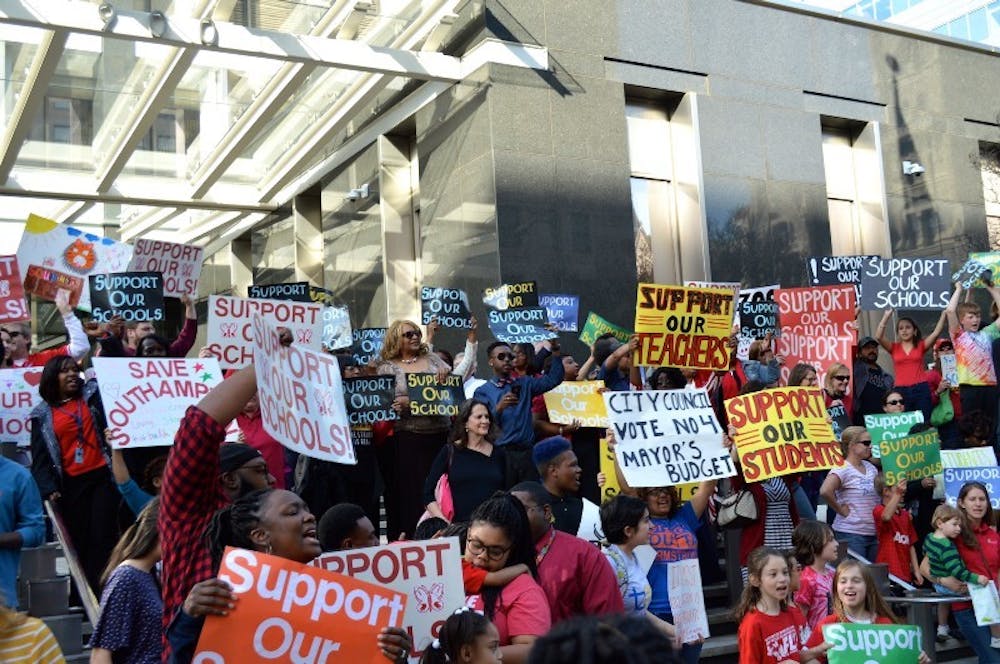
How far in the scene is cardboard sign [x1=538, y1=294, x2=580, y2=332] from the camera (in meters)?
13.5

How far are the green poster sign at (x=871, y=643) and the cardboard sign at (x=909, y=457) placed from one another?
13.6ft

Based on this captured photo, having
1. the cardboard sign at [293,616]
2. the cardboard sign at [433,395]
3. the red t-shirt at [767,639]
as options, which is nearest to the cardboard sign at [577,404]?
the cardboard sign at [433,395]

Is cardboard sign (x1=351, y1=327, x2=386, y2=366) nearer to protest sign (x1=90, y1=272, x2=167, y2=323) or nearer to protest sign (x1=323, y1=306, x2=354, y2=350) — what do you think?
protest sign (x1=323, y1=306, x2=354, y2=350)

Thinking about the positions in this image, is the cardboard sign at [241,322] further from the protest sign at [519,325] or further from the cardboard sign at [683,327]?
the cardboard sign at [683,327]

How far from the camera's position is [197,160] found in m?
18.1

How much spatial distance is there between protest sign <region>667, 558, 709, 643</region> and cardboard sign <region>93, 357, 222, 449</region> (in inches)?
131

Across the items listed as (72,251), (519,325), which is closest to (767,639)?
(519,325)

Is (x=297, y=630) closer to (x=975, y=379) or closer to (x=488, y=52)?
(x=975, y=379)

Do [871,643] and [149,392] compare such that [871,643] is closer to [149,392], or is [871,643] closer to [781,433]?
[781,433]

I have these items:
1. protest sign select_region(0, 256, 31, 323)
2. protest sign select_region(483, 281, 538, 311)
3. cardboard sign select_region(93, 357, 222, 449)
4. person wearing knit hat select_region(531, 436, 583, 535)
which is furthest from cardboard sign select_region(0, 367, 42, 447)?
person wearing knit hat select_region(531, 436, 583, 535)

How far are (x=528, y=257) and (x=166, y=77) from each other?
5064 mm

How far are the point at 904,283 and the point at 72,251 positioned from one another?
9014mm

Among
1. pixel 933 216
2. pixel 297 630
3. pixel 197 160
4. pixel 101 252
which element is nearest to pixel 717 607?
pixel 297 630

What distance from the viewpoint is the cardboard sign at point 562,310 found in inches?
533
